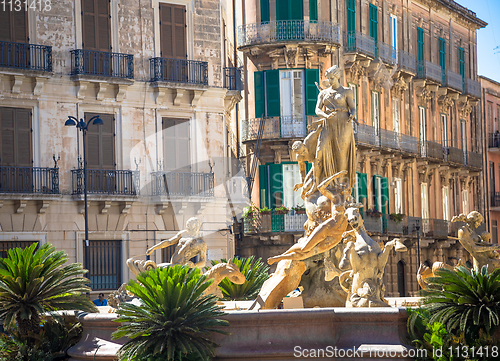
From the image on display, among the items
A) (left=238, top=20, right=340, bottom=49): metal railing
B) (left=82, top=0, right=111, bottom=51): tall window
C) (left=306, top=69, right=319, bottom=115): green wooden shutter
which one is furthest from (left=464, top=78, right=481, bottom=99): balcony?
(left=82, top=0, right=111, bottom=51): tall window

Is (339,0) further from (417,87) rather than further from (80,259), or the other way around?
(80,259)

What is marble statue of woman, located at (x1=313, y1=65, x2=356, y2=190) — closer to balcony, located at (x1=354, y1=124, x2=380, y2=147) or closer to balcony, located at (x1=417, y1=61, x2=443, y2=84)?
balcony, located at (x1=354, y1=124, x2=380, y2=147)

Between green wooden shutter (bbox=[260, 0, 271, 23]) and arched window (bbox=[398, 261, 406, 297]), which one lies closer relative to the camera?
green wooden shutter (bbox=[260, 0, 271, 23])

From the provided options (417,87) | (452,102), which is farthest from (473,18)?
(417,87)

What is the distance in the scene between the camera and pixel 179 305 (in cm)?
1116

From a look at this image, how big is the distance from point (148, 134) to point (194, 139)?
167 cm

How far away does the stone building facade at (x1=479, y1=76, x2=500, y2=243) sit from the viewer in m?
53.8

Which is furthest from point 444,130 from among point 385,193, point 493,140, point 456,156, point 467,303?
point 467,303

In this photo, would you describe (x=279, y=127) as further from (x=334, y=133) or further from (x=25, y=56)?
(x=334, y=133)

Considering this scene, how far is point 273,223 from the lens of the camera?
34406mm

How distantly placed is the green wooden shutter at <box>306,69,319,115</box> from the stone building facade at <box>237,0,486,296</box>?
4 cm

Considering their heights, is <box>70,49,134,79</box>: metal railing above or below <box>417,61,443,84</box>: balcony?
below

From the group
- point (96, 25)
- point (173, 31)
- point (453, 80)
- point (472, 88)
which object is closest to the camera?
point (96, 25)

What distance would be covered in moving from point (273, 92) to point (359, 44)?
17.3 ft
